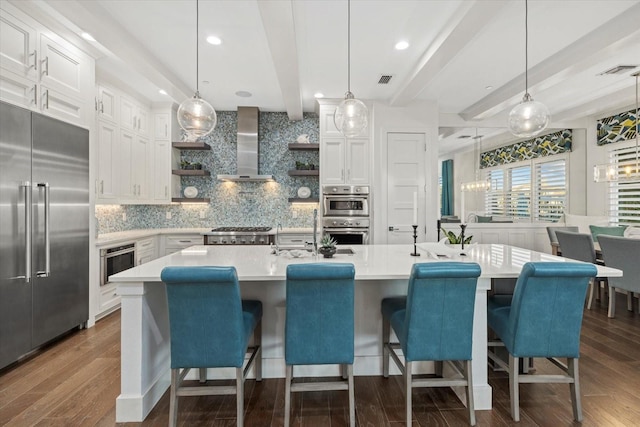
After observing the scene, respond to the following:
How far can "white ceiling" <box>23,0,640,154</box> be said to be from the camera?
2.62 m

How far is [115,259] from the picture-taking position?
381 centimetres

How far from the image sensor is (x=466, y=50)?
3396 millimetres

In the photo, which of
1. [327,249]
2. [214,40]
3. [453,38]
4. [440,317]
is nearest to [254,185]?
[214,40]

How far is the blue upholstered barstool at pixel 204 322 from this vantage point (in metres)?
1.70

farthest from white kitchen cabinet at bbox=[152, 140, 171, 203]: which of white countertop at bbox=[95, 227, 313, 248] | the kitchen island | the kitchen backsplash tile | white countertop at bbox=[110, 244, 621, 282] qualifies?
the kitchen island

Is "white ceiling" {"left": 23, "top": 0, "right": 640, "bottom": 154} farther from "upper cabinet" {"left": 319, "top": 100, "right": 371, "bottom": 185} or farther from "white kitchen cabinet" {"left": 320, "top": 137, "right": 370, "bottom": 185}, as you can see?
"white kitchen cabinet" {"left": 320, "top": 137, "right": 370, "bottom": 185}

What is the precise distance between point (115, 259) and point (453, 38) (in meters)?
4.20

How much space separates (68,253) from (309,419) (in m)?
2.73

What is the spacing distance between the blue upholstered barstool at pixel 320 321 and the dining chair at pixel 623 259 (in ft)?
11.3

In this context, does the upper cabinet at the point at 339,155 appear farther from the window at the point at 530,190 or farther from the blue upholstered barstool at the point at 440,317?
the blue upholstered barstool at the point at 440,317

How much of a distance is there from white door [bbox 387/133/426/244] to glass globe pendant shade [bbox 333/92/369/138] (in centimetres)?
227

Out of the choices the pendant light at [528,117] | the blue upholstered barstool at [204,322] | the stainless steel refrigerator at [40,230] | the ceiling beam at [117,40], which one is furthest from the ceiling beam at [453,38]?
the stainless steel refrigerator at [40,230]

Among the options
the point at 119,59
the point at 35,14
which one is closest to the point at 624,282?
the point at 119,59

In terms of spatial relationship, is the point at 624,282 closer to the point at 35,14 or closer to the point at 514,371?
the point at 514,371
